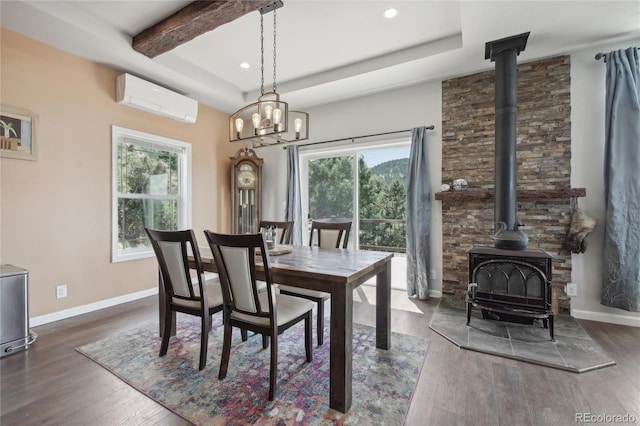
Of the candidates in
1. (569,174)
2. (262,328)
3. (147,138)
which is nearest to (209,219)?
(147,138)

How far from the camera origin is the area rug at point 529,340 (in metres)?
2.07

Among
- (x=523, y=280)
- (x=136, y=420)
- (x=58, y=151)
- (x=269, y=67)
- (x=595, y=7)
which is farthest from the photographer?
(x=269, y=67)

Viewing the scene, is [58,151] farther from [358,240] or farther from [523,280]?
[523,280]

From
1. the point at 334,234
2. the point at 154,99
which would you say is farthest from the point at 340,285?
the point at 154,99

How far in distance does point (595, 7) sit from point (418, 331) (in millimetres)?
2996

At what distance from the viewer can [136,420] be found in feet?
4.98

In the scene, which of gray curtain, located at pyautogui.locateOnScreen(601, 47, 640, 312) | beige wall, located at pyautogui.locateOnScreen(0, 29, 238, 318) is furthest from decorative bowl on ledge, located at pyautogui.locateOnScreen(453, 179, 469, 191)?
beige wall, located at pyautogui.locateOnScreen(0, 29, 238, 318)

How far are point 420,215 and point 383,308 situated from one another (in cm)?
168

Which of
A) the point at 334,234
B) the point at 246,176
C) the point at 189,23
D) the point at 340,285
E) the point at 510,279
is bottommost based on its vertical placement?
the point at 510,279

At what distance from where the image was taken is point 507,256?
2.56 meters

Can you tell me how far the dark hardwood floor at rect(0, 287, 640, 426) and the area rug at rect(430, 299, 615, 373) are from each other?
3.1 inches

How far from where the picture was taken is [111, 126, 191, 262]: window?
343 centimetres

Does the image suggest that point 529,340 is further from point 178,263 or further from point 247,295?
point 178,263

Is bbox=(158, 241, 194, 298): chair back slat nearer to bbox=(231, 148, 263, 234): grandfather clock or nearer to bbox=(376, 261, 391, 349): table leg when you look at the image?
bbox=(376, 261, 391, 349): table leg
